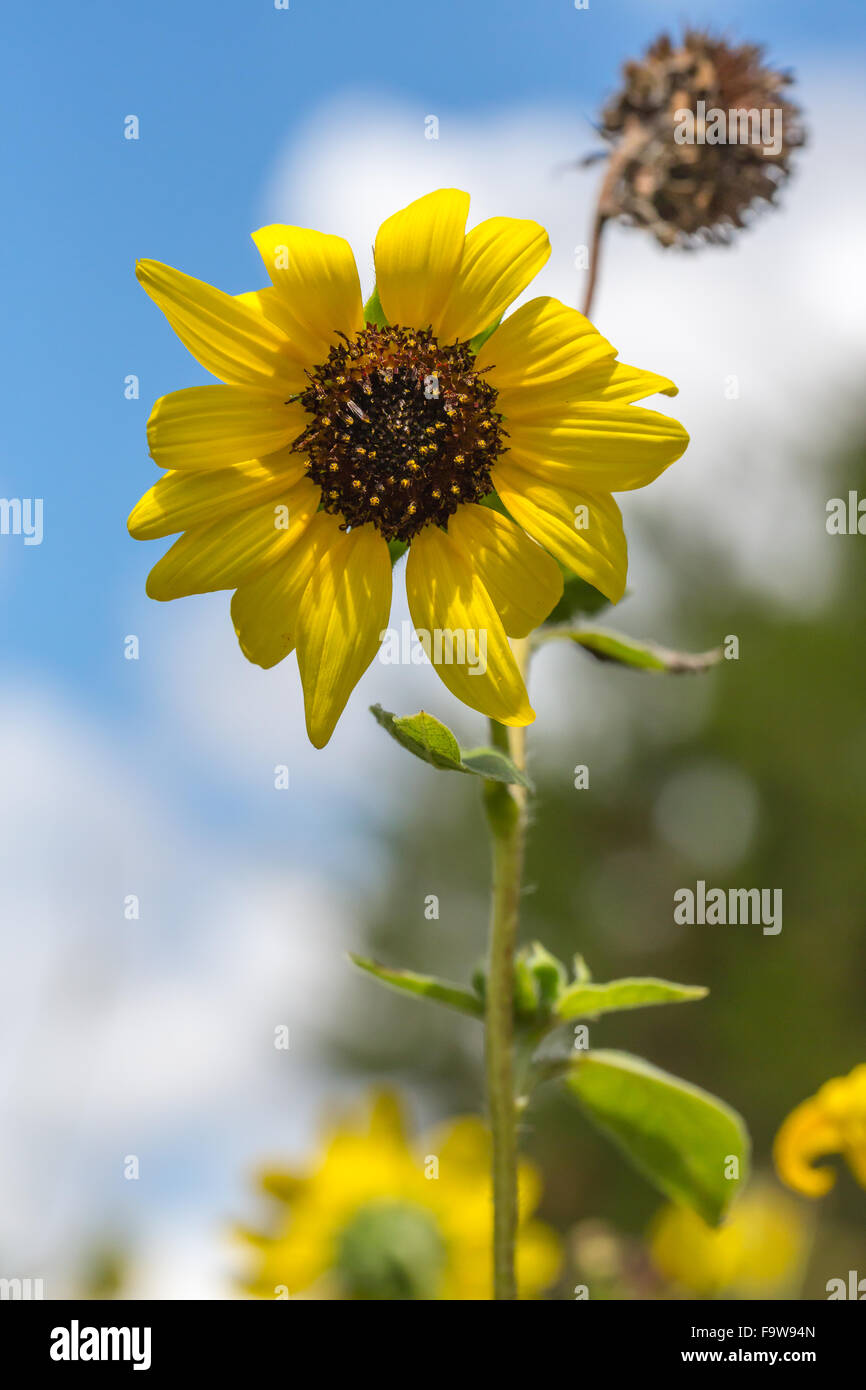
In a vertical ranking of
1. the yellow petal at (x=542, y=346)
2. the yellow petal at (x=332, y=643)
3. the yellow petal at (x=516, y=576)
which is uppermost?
the yellow petal at (x=542, y=346)

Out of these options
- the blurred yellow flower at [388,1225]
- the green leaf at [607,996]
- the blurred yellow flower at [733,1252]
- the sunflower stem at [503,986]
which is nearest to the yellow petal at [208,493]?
the sunflower stem at [503,986]

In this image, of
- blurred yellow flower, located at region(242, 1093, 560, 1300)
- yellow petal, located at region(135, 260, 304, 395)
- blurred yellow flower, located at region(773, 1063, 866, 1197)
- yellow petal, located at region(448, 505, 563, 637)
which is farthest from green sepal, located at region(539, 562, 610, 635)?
blurred yellow flower, located at region(242, 1093, 560, 1300)

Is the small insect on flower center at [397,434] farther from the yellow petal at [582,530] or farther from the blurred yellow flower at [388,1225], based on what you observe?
the blurred yellow flower at [388,1225]

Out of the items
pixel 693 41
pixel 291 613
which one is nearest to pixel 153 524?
pixel 291 613

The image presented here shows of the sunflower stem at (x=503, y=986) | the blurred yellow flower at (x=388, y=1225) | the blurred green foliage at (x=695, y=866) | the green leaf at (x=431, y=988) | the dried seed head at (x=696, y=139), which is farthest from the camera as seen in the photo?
the blurred green foliage at (x=695, y=866)

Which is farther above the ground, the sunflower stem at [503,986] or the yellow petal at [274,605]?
the yellow petal at [274,605]

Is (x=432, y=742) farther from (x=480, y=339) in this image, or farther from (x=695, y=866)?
(x=695, y=866)
